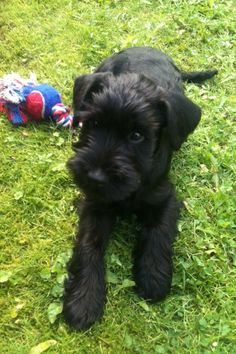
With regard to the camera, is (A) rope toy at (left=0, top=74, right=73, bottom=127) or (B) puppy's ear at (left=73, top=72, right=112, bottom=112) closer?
(B) puppy's ear at (left=73, top=72, right=112, bottom=112)

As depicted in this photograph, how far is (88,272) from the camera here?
282cm

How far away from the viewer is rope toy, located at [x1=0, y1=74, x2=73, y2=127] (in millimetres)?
3662

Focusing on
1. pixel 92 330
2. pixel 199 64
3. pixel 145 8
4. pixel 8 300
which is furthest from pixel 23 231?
pixel 145 8

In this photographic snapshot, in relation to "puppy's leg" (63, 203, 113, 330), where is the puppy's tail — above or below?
above

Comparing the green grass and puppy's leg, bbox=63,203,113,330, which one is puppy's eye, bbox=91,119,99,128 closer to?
puppy's leg, bbox=63,203,113,330

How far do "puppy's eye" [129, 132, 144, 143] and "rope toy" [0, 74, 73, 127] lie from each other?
1.10 metres

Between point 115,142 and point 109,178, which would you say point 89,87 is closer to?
point 115,142

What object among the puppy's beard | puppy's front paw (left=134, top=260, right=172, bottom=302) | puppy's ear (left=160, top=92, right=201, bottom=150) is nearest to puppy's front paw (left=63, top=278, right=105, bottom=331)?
puppy's front paw (left=134, top=260, right=172, bottom=302)

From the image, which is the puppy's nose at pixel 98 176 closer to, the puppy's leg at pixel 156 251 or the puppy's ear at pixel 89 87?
the puppy's ear at pixel 89 87

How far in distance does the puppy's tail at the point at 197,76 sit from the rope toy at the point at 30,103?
1147mm

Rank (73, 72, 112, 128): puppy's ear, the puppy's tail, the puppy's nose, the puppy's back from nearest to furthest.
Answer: the puppy's nose, (73, 72, 112, 128): puppy's ear, the puppy's back, the puppy's tail

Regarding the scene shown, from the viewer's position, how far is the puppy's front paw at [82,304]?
2.67 metres

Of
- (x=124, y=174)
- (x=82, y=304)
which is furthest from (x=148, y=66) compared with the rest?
(x=82, y=304)

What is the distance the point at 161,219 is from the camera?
310 cm
